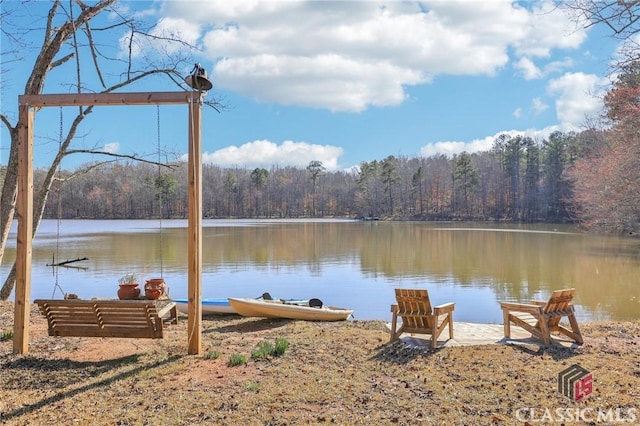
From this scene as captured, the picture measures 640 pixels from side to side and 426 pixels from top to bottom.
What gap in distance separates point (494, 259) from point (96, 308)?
18795mm

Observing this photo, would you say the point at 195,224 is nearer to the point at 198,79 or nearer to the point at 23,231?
the point at 198,79

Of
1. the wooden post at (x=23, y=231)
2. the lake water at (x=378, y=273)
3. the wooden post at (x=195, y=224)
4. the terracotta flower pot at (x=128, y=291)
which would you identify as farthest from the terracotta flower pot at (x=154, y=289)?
the wooden post at (x=195, y=224)

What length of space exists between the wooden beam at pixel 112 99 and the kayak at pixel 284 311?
435 cm

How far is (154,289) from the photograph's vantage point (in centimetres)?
747

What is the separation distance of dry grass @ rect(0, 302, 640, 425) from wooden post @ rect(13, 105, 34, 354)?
29 cm

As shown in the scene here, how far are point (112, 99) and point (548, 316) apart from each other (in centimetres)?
602

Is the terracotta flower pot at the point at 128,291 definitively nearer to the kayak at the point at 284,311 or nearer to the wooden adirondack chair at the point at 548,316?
the kayak at the point at 284,311

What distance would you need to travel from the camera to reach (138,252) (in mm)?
24406

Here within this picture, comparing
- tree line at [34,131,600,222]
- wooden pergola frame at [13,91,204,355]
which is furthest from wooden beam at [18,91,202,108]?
tree line at [34,131,600,222]

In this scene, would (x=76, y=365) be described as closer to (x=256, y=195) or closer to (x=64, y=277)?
(x=64, y=277)

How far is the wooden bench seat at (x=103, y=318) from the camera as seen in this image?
5555mm

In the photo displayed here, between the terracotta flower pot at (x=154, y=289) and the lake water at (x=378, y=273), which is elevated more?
the terracotta flower pot at (x=154, y=289)

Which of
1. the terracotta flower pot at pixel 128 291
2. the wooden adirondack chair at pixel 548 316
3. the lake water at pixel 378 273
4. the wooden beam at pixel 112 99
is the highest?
the wooden beam at pixel 112 99

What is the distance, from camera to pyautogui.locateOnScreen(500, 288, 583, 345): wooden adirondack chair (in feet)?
21.3
